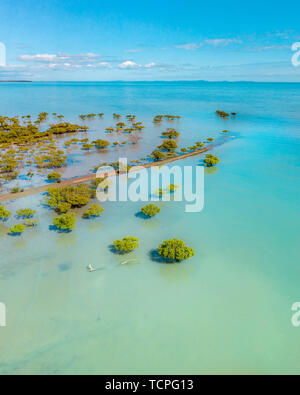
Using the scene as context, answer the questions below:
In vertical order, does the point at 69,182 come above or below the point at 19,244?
above

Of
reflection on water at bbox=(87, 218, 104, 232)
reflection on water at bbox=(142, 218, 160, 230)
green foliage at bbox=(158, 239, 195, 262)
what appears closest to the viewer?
green foliage at bbox=(158, 239, 195, 262)

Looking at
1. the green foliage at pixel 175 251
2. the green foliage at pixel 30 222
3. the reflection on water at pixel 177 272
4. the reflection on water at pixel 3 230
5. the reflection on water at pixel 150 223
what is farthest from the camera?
the reflection on water at pixel 150 223

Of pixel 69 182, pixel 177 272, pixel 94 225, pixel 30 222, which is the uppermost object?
pixel 69 182

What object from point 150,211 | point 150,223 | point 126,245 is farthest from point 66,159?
point 126,245

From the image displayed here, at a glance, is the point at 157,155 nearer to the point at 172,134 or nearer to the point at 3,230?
the point at 172,134

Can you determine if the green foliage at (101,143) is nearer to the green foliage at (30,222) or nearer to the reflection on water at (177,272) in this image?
the green foliage at (30,222)

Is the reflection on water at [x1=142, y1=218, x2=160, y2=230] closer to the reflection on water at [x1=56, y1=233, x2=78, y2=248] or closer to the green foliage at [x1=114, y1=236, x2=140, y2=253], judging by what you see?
the green foliage at [x1=114, y1=236, x2=140, y2=253]

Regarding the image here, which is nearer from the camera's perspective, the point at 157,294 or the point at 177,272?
the point at 157,294

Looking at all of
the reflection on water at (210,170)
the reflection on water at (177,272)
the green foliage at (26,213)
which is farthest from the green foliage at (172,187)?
the green foliage at (26,213)

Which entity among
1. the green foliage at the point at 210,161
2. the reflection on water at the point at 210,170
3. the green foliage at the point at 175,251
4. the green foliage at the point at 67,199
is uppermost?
the green foliage at the point at 210,161

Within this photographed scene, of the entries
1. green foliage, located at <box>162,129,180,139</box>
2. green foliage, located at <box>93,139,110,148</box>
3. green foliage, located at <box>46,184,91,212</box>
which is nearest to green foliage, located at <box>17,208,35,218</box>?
green foliage, located at <box>46,184,91,212</box>
